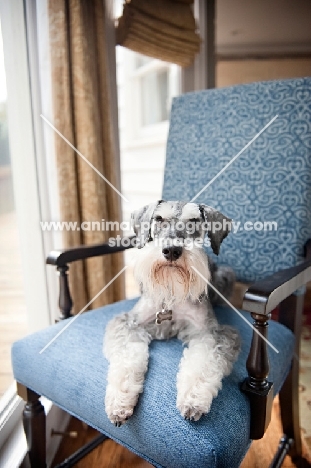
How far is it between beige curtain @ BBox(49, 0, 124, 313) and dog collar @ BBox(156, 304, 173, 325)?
0.74m

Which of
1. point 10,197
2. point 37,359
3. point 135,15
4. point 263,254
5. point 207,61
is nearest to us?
point 37,359

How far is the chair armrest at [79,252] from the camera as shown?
4.50ft

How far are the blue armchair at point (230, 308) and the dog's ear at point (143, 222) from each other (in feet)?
1.10

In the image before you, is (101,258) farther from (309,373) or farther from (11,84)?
(309,373)

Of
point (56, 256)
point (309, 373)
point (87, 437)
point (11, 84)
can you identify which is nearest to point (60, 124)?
point (11, 84)

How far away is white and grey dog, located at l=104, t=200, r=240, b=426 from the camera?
37.9 inches

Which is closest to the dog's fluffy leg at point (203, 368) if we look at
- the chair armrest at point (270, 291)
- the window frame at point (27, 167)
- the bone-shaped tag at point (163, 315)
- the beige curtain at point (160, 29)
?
the bone-shaped tag at point (163, 315)

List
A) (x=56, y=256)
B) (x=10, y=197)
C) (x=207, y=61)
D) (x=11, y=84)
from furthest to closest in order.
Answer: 1. (x=207, y=61)
2. (x=10, y=197)
3. (x=11, y=84)
4. (x=56, y=256)

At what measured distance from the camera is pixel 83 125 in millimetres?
1713

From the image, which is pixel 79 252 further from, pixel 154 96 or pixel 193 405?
pixel 154 96

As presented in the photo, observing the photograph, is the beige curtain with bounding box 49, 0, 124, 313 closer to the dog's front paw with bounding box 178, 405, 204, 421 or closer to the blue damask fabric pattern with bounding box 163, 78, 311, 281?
the blue damask fabric pattern with bounding box 163, 78, 311, 281

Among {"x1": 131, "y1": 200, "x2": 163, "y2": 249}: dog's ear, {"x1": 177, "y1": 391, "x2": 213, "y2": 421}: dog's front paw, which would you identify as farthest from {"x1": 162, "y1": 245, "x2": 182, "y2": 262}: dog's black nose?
{"x1": 177, "y1": 391, "x2": 213, "y2": 421}: dog's front paw

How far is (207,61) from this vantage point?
2828mm

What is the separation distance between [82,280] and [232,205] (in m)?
0.87
